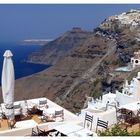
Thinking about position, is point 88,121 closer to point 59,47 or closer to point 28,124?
point 28,124

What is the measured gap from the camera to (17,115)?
11.0 m

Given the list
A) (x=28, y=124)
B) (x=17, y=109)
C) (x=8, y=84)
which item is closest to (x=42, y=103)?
(x=17, y=109)

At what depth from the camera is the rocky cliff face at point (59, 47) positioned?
168000mm

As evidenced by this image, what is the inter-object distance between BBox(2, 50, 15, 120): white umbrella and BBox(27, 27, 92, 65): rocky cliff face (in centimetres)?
15056

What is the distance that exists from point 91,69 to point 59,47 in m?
89.5

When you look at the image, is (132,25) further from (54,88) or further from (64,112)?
(64,112)

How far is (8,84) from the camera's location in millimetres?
10047

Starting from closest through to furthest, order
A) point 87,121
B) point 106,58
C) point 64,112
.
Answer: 1. point 87,121
2. point 64,112
3. point 106,58

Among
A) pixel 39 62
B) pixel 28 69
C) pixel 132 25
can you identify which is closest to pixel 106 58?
pixel 132 25

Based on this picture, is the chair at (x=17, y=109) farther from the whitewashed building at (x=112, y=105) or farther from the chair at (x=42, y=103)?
the whitewashed building at (x=112, y=105)

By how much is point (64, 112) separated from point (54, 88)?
264 ft

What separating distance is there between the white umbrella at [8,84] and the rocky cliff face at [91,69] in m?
51.2

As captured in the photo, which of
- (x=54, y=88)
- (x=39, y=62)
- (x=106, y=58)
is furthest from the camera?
(x=39, y=62)

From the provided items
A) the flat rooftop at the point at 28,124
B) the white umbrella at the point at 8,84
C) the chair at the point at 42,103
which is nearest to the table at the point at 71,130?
the flat rooftop at the point at 28,124
